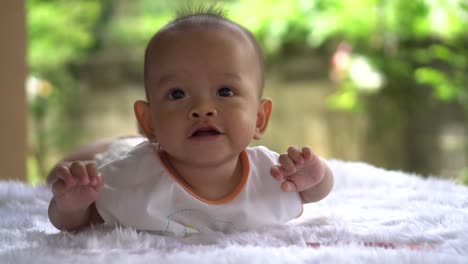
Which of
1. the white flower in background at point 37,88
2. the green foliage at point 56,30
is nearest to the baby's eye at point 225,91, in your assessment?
the white flower in background at point 37,88

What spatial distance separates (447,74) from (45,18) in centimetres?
248

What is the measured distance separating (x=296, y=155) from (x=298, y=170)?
44mm

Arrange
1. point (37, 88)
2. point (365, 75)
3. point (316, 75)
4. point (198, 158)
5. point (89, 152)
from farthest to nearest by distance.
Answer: point (316, 75)
point (37, 88)
point (365, 75)
point (89, 152)
point (198, 158)

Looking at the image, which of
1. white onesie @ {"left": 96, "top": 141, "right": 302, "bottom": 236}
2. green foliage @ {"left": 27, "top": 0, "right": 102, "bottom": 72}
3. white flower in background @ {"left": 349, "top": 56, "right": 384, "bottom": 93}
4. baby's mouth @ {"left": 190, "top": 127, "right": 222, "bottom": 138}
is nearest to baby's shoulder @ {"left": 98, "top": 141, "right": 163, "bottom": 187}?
white onesie @ {"left": 96, "top": 141, "right": 302, "bottom": 236}

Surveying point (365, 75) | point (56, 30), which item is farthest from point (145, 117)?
point (56, 30)

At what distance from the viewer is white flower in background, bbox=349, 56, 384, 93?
2936 mm

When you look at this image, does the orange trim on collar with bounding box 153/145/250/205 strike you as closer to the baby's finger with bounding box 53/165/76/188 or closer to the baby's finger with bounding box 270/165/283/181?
the baby's finger with bounding box 270/165/283/181

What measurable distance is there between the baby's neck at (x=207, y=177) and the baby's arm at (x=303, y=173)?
9 cm

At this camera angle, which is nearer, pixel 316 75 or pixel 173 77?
pixel 173 77

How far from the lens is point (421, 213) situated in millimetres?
969

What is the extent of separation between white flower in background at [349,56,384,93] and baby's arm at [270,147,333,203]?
2039 mm

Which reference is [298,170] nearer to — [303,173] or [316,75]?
[303,173]

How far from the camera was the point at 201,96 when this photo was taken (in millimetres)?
893

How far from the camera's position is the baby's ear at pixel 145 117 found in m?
1.01
